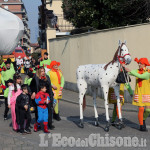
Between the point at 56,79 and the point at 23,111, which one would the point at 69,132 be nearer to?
the point at 23,111

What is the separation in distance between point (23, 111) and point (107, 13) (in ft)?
57.6

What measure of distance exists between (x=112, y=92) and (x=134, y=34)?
209 inches

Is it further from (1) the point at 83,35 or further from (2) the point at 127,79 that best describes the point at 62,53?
(2) the point at 127,79

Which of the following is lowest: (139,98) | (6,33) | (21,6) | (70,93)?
(70,93)

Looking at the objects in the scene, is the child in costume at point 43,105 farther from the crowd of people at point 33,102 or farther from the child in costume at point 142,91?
the child in costume at point 142,91

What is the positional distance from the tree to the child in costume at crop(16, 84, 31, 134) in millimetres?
16449

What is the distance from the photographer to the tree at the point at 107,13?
970 inches

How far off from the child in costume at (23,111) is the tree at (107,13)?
16.4m

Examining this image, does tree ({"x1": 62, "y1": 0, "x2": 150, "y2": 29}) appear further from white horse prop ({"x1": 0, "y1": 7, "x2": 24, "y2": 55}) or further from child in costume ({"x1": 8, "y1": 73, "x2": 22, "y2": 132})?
white horse prop ({"x1": 0, "y1": 7, "x2": 24, "y2": 55})

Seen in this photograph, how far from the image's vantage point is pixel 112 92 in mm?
9836

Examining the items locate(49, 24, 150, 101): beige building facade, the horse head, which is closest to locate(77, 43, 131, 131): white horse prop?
the horse head

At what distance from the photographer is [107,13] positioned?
25516 mm

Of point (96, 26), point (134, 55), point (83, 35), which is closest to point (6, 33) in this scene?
point (134, 55)

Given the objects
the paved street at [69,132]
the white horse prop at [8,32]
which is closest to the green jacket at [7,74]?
the paved street at [69,132]
